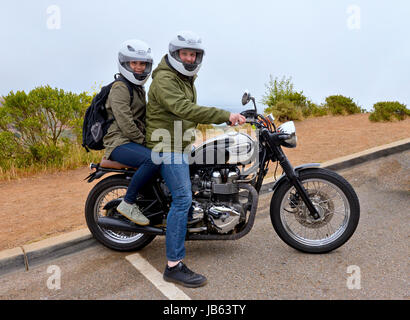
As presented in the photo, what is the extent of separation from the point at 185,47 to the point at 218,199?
4.84 feet

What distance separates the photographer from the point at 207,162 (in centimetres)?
378

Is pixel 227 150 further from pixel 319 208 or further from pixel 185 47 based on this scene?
pixel 319 208

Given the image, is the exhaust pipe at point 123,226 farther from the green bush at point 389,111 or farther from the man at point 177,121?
the green bush at point 389,111

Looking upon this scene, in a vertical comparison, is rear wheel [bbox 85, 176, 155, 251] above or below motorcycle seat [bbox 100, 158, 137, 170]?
below

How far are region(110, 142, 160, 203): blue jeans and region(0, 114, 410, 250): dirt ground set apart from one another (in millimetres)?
1366

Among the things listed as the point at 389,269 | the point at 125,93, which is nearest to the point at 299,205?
the point at 389,269

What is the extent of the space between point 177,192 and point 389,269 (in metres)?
2.07

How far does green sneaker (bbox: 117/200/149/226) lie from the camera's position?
12.7ft

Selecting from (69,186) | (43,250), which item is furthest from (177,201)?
(69,186)

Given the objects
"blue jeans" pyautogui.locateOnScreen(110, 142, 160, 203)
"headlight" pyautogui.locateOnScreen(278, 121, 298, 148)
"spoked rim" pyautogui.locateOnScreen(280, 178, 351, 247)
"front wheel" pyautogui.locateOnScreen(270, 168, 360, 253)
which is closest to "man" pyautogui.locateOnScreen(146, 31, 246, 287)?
"blue jeans" pyautogui.locateOnScreen(110, 142, 160, 203)

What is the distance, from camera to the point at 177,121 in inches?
144

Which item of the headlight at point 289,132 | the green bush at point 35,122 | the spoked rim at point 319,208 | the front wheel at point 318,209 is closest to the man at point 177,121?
the headlight at point 289,132

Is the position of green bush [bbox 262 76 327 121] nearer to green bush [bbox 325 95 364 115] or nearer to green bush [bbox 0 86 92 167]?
green bush [bbox 325 95 364 115]

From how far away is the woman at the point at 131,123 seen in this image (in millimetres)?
3676
